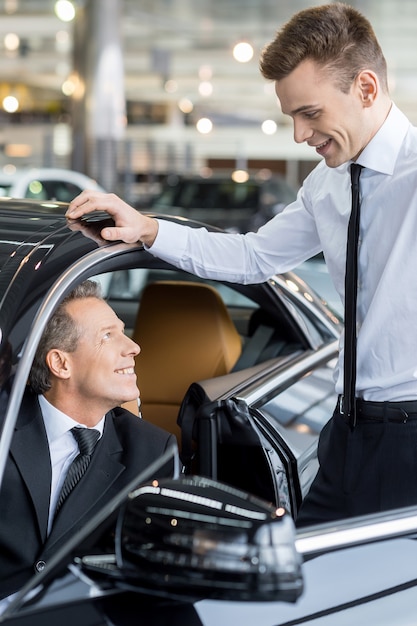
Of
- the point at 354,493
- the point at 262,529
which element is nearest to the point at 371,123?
the point at 354,493

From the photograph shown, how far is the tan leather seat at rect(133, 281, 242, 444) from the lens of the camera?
121 inches

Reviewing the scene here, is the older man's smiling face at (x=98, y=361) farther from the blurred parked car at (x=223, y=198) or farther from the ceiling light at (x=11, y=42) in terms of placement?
the ceiling light at (x=11, y=42)

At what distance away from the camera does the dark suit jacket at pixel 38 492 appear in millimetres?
2078

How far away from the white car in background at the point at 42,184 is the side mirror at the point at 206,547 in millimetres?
8632

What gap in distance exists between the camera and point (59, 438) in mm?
2299

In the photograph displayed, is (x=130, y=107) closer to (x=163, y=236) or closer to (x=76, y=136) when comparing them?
(x=76, y=136)

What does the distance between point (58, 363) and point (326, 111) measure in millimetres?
811

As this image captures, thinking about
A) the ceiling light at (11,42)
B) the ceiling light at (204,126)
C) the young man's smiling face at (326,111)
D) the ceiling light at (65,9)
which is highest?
the ceiling light at (11,42)

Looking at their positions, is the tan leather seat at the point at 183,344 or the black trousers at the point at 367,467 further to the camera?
the tan leather seat at the point at 183,344

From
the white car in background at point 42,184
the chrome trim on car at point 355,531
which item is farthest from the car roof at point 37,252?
the white car in background at point 42,184

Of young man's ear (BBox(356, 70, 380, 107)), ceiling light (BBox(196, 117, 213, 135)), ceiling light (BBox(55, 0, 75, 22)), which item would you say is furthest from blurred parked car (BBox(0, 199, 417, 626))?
ceiling light (BBox(196, 117, 213, 135))

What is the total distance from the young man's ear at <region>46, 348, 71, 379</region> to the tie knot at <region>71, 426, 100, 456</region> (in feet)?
0.43

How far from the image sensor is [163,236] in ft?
8.06

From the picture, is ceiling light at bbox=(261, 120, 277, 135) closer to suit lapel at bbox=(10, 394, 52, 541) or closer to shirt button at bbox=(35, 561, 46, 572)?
suit lapel at bbox=(10, 394, 52, 541)
